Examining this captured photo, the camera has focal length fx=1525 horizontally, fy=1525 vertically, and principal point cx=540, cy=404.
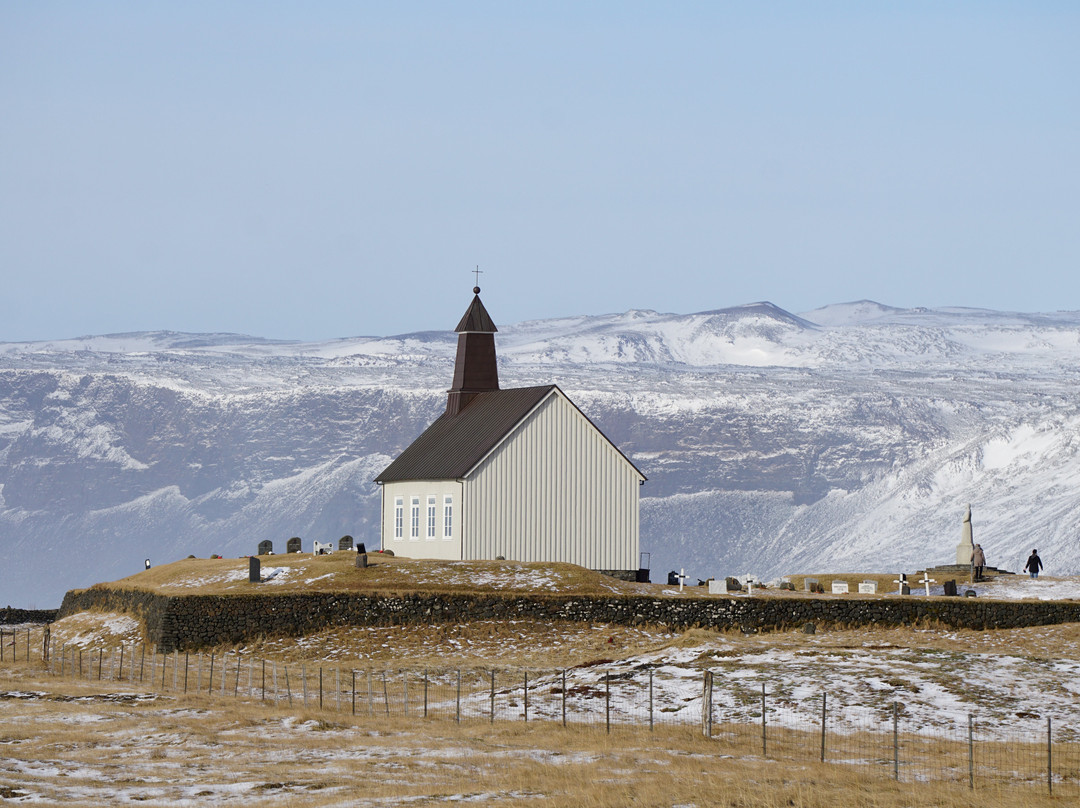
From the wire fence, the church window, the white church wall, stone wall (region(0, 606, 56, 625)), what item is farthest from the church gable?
stone wall (region(0, 606, 56, 625))

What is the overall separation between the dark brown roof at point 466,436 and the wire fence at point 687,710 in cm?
1931

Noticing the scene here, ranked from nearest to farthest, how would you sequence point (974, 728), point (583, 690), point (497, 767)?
1. point (497, 767)
2. point (974, 728)
3. point (583, 690)

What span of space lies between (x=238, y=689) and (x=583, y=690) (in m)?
9.70

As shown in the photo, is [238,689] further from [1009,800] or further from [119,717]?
[1009,800]

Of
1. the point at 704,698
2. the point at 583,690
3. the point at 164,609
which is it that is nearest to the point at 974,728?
the point at 704,698

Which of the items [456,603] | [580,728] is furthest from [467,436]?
[580,728]

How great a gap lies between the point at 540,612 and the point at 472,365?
25669 millimetres

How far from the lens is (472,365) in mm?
76812

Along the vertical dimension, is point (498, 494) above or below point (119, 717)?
above

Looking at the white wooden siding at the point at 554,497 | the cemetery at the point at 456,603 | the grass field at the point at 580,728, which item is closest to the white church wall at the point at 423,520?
the white wooden siding at the point at 554,497

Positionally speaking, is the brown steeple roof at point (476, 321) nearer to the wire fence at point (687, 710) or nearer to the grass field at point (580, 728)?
the grass field at point (580, 728)

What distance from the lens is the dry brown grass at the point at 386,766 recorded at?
2556cm

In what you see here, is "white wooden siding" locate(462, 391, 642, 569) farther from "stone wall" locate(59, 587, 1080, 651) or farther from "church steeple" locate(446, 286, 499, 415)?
"stone wall" locate(59, 587, 1080, 651)

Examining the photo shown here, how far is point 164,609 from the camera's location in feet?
169
